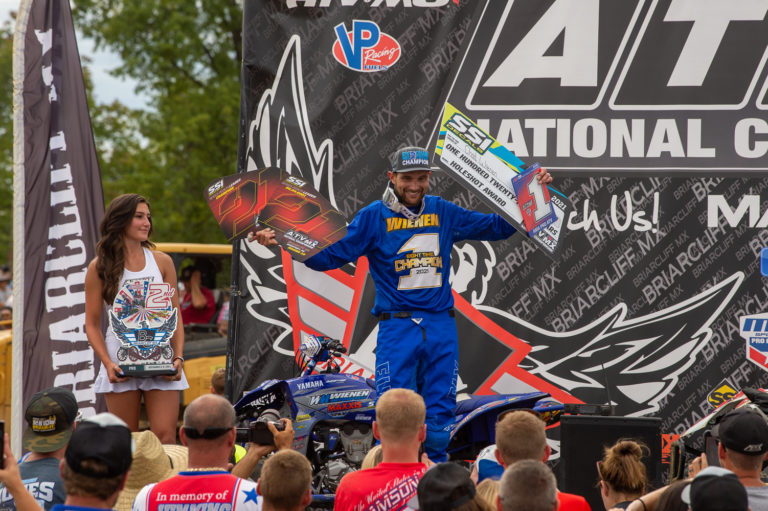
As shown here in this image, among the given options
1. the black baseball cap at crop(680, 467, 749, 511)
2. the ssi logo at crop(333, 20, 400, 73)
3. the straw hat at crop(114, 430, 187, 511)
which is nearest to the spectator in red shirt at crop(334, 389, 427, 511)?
the straw hat at crop(114, 430, 187, 511)

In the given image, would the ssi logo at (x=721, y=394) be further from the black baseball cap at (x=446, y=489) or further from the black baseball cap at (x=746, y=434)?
the black baseball cap at (x=446, y=489)

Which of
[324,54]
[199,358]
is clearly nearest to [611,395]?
[324,54]

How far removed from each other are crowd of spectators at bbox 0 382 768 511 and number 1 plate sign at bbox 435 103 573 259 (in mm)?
1858

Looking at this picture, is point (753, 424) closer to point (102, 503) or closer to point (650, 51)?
point (102, 503)

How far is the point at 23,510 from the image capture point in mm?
2699

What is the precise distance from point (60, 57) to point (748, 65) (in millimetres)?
4807

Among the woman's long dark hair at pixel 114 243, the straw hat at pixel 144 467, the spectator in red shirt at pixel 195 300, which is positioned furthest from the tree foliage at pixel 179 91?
the straw hat at pixel 144 467

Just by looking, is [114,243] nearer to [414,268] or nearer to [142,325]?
[142,325]

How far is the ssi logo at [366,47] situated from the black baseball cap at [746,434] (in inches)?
155

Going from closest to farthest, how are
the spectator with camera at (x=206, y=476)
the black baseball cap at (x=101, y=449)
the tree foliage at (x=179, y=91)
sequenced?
the black baseball cap at (x=101, y=449)
the spectator with camera at (x=206, y=476)
the tree foliage at (x=179, y=91)

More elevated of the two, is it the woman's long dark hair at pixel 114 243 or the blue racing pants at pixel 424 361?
the woman's long dark hair at pixel 114 243

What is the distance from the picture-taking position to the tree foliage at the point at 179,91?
17312mm

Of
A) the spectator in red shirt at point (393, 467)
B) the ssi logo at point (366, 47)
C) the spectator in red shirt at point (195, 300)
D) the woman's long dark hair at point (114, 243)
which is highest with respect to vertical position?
the ssi logo at point (366, 47)

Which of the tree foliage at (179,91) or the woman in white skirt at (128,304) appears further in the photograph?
the tree foliage at (179,91)
